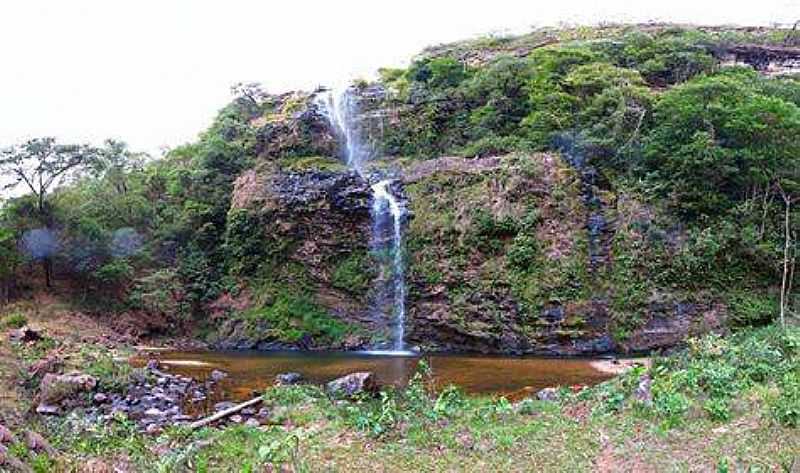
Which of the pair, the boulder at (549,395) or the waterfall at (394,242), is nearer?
the boulder at (549,395)

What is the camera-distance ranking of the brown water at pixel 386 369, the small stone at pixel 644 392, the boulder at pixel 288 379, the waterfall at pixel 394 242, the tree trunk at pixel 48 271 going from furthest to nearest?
1. the tree trunk at pixel 48 271
2. the waterfall at pixel 394 242
3. the boulder at pixel 288 379
4. the brown water at pixel 386 369
5. the small stone at pixel 644 392

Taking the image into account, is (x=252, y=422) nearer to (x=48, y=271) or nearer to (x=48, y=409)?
(x=48, y=409)

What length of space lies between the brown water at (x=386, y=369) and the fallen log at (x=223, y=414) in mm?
1444

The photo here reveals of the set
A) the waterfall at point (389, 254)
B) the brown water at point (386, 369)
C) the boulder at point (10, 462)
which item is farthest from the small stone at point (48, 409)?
the waterfall at point (389, 254)

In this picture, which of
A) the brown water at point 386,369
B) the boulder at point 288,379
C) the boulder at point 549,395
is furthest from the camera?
the boulder at point 288,379

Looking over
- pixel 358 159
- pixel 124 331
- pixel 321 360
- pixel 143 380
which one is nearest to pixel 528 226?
pixel 321 360

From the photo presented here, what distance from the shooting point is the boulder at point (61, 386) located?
14523 millimetres

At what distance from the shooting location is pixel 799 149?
2462 cm

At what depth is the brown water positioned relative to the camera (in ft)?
54.5

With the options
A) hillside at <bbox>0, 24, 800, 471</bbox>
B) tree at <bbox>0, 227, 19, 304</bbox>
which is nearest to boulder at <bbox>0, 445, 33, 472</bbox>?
hillside at <bbox>0, 24, 800, 471</bbox>

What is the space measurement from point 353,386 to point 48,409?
6.53 meters

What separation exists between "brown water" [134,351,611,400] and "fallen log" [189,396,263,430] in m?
1.44

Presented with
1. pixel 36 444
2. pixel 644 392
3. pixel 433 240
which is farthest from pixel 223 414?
pixel 433 240

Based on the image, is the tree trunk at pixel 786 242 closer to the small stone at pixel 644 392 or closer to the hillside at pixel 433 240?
the hillside at pixel 433 240
